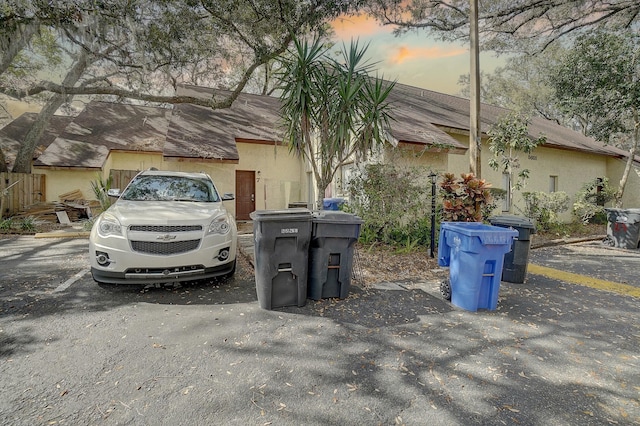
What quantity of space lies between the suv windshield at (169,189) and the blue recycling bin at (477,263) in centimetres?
403

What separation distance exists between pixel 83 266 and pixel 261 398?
5.58m

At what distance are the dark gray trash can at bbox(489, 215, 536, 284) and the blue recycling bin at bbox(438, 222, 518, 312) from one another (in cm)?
141

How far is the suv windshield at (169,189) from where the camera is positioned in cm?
538

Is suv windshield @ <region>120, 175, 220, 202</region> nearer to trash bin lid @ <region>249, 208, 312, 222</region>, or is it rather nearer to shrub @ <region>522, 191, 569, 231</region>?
trash bin lid @ <region>249, 208, 312, 222</region>

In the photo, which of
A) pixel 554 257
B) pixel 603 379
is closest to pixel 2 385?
pixel 603 379

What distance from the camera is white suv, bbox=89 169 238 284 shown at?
4.13m

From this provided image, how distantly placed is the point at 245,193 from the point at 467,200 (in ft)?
29.5

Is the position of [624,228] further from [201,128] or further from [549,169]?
[201,128]

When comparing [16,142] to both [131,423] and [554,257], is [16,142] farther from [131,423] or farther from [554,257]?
[554,257]

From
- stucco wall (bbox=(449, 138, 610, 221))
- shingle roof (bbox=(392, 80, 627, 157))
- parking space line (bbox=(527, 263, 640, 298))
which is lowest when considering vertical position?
parking space line (bbox=(527, 263, 640, 298))

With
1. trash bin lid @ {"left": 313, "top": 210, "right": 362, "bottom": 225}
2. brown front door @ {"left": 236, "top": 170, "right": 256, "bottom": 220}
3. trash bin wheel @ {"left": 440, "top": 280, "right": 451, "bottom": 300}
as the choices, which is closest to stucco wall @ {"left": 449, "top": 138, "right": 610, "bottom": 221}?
trash bin wheel @ {"left": 440, "top": 280, "right": 451, "bottom": 300}

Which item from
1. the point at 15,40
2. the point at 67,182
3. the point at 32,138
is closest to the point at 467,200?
the point at 15,40

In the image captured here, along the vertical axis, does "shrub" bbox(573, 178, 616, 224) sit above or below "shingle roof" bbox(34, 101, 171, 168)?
below

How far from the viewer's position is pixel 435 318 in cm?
393
